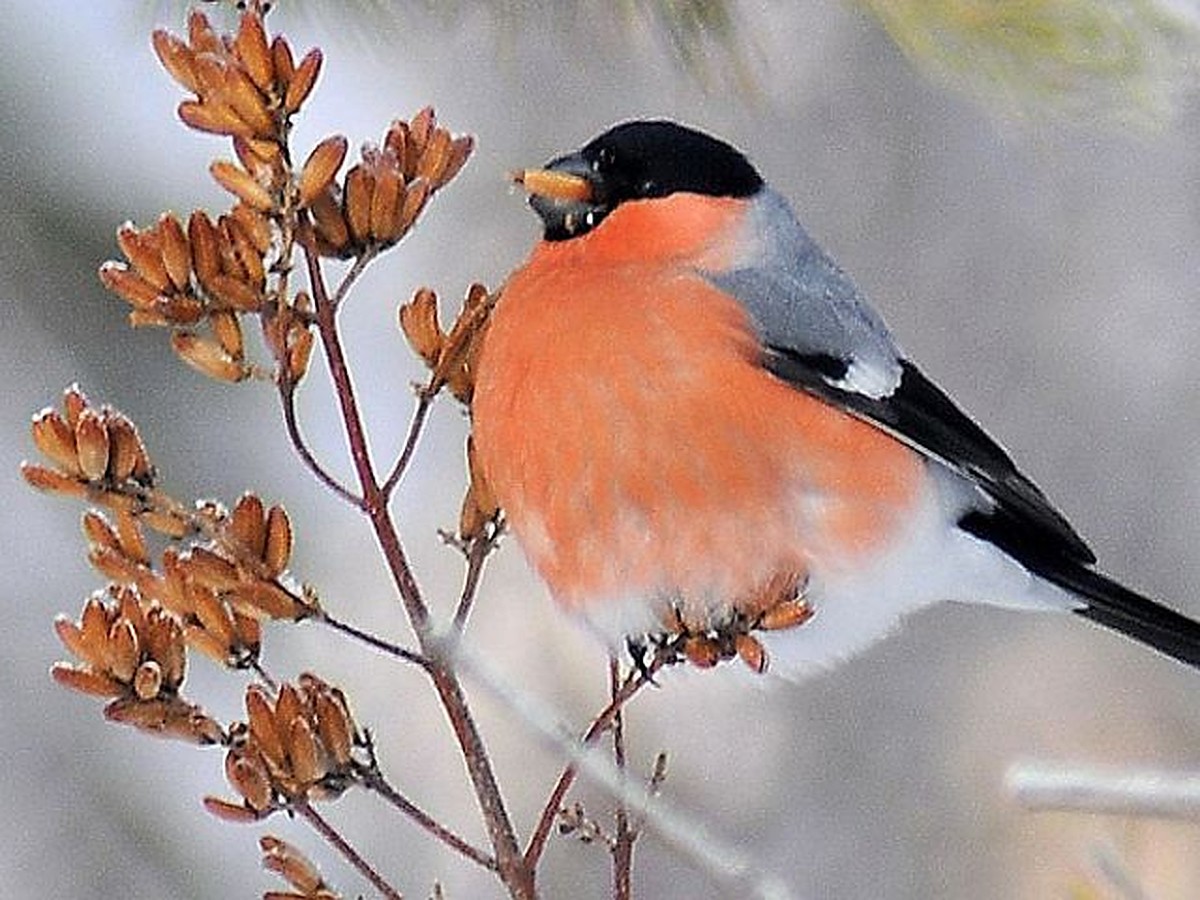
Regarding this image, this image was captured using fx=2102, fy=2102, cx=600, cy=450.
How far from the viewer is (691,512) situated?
984 mm

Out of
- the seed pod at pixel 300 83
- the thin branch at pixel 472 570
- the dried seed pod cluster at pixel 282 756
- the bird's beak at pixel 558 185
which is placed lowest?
the dried seed pod cluster at pixel 282 756

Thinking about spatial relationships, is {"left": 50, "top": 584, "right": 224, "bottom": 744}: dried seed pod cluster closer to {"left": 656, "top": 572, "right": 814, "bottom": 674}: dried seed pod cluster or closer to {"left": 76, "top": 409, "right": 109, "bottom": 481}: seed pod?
{"left": 76, "top": 409, "right": 109, "bottom": 481}: seed pod

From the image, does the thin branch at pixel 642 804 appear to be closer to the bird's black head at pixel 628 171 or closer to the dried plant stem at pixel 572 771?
the dried plant stem at pixel 572 771

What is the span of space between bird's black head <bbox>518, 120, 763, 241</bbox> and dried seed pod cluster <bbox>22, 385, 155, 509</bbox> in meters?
0.36

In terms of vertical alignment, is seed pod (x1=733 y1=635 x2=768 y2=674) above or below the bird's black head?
below

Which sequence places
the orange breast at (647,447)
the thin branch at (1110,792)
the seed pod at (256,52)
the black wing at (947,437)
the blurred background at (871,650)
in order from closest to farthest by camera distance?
1. the thin branch at (1110,792)
2. the seed pod at (256,52)
3. the orange breast at (647,447)
4. the black wing at (947,437)
5. the blurred background at (871,650)

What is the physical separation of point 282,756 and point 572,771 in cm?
10

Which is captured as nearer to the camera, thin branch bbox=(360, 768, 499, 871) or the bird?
thin branch bbox=(360, 768, 499, 871)

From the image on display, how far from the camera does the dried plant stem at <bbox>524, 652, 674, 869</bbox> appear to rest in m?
0.71

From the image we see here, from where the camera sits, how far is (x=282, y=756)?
70 centimetres

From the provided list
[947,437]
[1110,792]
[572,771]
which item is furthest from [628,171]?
[1110,792]

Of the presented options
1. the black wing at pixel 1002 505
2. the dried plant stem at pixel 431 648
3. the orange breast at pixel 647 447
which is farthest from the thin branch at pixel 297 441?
the black wing at pixel 1002 505

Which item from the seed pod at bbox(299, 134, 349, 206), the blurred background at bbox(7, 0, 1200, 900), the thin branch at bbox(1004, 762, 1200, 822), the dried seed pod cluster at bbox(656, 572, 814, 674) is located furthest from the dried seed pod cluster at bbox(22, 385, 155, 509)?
the blurred background at bbox(7, 0, 1200, 900)

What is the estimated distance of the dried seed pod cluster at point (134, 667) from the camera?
698 mm
